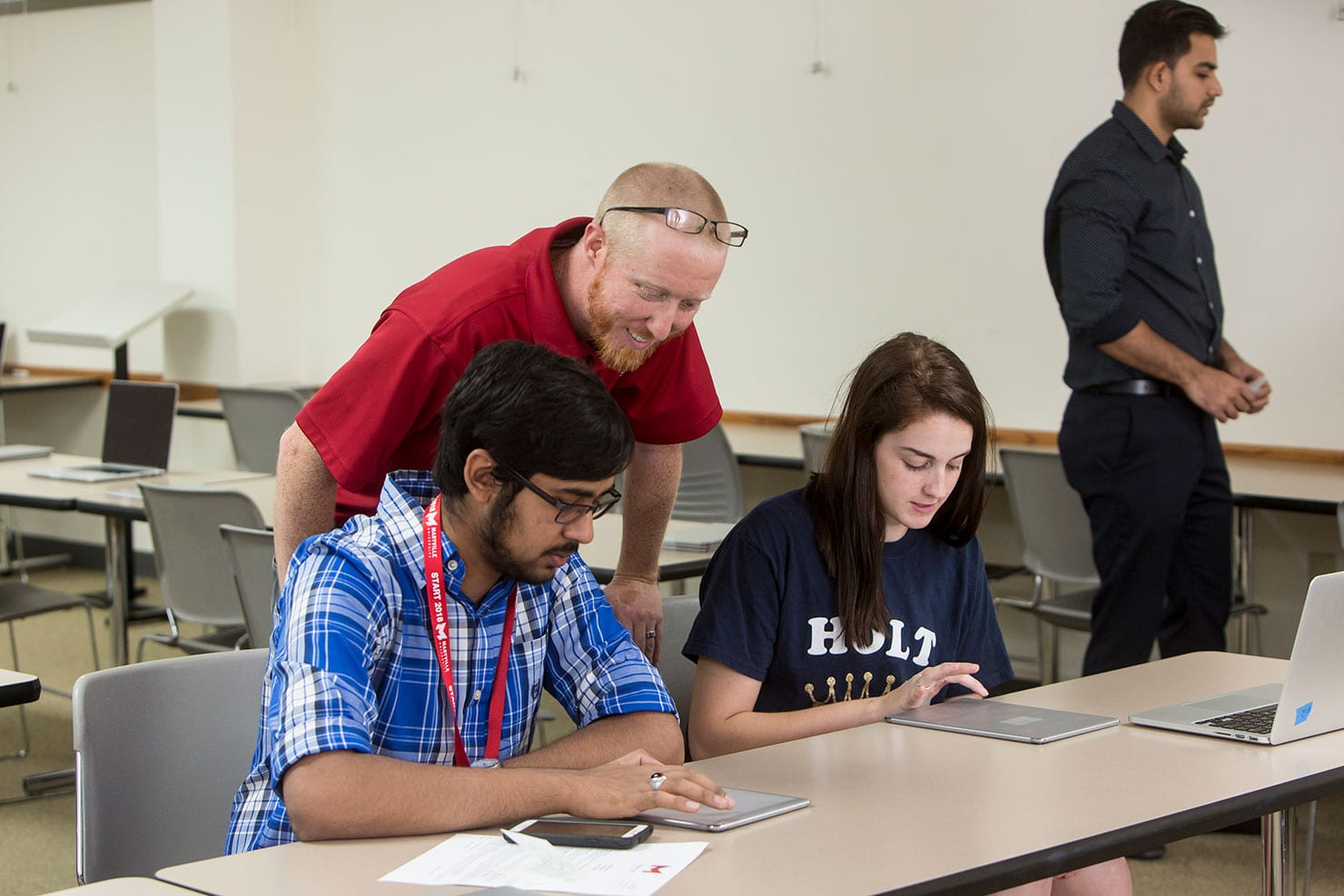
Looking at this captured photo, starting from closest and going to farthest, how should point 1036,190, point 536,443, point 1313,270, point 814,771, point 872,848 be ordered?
point 872,848 → point 536,443 → point 814,771 → point 1313,270 → point 1036,190

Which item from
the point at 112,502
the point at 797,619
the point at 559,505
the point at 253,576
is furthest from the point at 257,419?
the point at 559,505

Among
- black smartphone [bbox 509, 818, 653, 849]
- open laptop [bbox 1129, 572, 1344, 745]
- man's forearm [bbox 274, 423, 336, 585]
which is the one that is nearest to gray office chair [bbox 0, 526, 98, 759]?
man's forearm [bbox 274, 423, 336, 585]

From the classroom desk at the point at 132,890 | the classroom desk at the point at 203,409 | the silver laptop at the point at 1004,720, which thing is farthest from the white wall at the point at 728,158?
the classroom desk at the point at 132,890

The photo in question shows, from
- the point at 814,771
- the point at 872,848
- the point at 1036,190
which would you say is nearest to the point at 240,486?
the point at 1036,190

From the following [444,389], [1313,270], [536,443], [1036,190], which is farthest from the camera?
[1036,190]

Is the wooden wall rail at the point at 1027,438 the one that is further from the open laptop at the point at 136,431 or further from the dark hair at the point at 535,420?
the dark hair at the point at 535,420

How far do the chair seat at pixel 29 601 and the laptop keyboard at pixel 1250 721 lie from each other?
304 cm

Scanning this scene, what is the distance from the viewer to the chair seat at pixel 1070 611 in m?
3.66

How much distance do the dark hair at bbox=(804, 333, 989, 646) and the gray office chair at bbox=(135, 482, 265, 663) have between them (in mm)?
1846

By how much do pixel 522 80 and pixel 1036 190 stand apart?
2.28 metres

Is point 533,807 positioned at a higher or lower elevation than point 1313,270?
lower

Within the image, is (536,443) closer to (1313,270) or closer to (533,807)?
(533,807)

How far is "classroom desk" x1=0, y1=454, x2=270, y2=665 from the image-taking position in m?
4.04

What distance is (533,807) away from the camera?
1.50m
